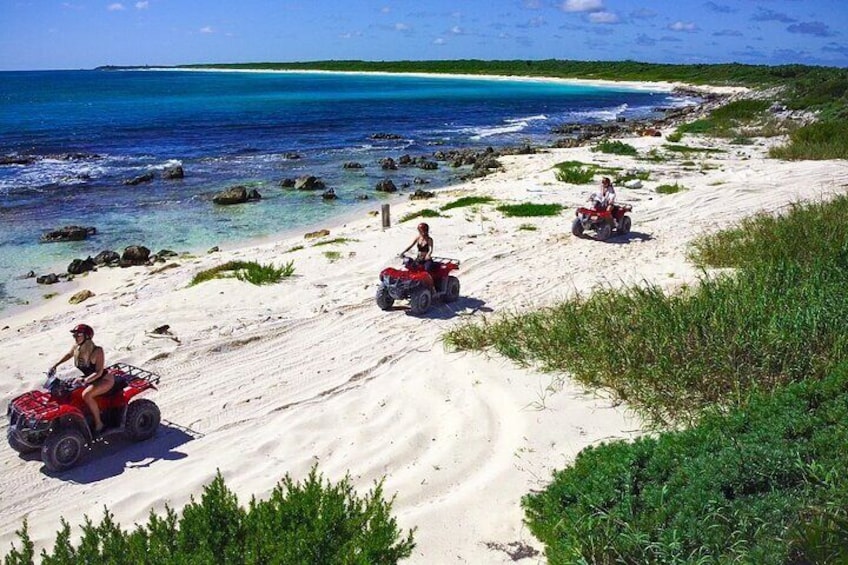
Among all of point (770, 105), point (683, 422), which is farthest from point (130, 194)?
point (770, 105)

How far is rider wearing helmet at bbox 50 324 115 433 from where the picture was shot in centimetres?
698

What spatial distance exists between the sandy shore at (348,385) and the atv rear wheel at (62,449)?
0.14m

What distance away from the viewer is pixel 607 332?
7.84 meters

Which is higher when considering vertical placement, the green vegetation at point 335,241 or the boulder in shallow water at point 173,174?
the boulder in shallow water at point 173,174

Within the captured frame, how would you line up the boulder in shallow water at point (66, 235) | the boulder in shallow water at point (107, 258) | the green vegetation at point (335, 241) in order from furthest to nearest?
the boulder in shallow water at point (66, 235), the boulder in shallow water at point (107, 258), the green vegetation at point (335, 241)

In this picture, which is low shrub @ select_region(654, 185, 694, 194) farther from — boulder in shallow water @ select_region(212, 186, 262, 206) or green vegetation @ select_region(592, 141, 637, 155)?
boulder in shallow water @ select_region(212, 186, 262, 206)

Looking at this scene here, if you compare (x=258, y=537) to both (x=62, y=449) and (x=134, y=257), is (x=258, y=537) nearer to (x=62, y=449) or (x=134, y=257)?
(x=62, y=449)

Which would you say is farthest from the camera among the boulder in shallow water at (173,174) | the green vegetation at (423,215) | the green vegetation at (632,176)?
the boulder in shallow water at (173,174)

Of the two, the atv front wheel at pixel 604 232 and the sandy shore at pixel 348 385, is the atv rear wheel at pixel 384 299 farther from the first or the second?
the atv front wheel at pixel 604 232

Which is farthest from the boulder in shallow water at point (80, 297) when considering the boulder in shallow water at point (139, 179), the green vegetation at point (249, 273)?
the boulder in shallow water at point (139, 179)

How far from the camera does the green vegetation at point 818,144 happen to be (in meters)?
23.9

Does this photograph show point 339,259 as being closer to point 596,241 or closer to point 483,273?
point 483,273

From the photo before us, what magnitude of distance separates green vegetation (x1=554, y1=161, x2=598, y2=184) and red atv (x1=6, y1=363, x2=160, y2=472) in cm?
1770

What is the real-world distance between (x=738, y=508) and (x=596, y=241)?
36.8 feet
